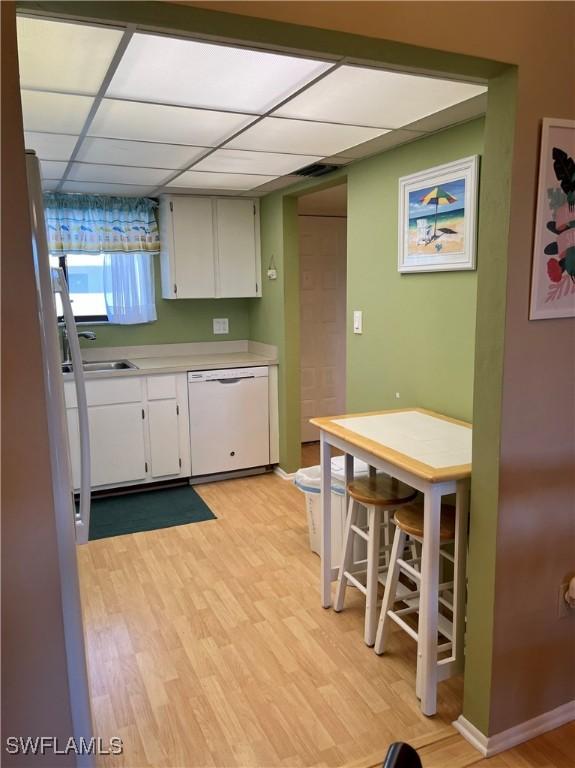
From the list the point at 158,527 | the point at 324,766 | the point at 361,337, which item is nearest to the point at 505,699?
the point at 324,766

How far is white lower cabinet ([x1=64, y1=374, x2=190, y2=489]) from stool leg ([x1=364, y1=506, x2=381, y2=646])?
2.18 metres

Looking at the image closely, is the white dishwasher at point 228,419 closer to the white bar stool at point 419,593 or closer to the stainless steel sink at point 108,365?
the stainless steel sink at point 108,365

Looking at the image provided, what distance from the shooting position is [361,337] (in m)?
3.35

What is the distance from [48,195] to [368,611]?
3447 mm

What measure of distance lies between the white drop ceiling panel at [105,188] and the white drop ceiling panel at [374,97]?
191 centimetres

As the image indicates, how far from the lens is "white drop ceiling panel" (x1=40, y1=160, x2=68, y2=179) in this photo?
306 centimetres

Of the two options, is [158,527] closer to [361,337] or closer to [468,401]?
[361,337]

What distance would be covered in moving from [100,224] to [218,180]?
3.43ft

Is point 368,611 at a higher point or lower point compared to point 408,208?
lower

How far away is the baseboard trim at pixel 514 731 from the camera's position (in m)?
1.86

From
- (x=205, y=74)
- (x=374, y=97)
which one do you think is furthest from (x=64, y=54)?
(x=374, y=97)

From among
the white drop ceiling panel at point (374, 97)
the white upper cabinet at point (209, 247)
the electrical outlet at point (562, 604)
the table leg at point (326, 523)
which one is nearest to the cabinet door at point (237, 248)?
the white upper cabinet at point (209, 247)

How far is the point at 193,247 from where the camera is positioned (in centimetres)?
437

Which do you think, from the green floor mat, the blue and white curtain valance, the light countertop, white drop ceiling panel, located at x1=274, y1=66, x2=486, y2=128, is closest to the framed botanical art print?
white drop ceiling panel, located at x1=274, y1=66, x2=486, y2=128
